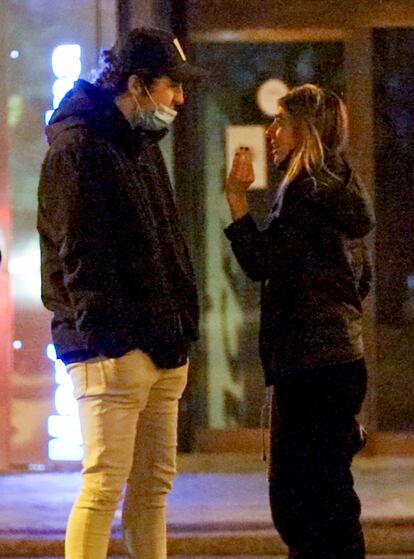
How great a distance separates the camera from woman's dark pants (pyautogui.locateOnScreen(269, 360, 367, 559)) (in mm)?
4023

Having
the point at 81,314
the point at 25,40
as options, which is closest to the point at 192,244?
the point at 25,40

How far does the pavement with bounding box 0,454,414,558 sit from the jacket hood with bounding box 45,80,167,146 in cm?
204

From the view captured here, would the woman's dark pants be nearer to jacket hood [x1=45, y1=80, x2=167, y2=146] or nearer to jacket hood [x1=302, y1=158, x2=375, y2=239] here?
jacket hood [x1=302, y1=158, x2=375, y2=239]

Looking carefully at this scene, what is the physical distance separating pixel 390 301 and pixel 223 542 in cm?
199

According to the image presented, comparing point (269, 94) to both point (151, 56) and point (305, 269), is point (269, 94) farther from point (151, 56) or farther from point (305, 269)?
point (151, 56)

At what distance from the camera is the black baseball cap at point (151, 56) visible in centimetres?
372

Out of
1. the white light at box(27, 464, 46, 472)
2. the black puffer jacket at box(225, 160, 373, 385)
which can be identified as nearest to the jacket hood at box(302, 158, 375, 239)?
the black puffer jacket at box(225, 160, 373, 385)

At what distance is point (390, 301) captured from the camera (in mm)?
6680

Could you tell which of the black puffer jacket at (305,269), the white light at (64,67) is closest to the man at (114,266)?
the black puffer jacket at (305,269)

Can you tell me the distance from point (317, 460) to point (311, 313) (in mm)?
477

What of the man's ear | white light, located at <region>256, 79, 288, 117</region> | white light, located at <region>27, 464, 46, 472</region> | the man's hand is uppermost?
white light, located at <region>256, 79, 288, 117</region>

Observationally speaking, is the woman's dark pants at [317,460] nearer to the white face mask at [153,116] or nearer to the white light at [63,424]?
the white face mask at [153,116]

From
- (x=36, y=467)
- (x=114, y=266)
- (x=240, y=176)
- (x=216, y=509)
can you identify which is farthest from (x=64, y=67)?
(x=114, y=266)

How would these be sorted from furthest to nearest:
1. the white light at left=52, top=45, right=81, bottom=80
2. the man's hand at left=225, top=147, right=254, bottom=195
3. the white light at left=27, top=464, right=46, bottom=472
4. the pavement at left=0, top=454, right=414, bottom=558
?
the white light at left=27, top=464, right=46, bottom=472, the white light at left=52, top=45, right=81, bottom=80, the pavement at left=0, top=454, right=414, bottom=558, the man's hand at left=225, top=147, right=254, bottom=195
